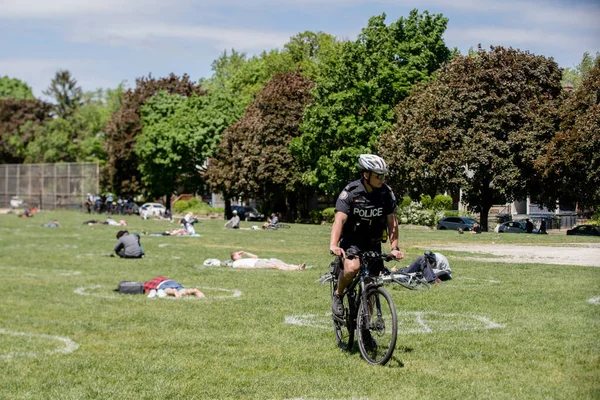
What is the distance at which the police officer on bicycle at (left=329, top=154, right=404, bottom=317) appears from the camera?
9.88m

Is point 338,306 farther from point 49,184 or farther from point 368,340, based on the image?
point 49,184

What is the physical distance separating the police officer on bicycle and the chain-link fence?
3271 inches

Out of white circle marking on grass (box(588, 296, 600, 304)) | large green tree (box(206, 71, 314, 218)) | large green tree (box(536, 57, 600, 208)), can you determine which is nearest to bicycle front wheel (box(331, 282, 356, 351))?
white circle marking on grass (box(588, 296, 600, 304))

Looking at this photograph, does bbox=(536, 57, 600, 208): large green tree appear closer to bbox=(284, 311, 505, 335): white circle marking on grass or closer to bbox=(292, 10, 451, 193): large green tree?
bbox=(292, 10, 451, 193): large green tree

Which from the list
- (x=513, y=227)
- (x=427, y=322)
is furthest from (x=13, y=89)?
(x=427, y=322)

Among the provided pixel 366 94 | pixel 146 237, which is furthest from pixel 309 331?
pixel 366 94

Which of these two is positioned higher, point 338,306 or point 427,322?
point 338,306

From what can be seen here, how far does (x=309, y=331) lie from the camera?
1320 cm

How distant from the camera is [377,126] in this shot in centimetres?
6303

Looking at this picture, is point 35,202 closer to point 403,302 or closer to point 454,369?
point 403,302

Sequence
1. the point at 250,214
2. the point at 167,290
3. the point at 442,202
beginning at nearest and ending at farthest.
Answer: the point at 167,290 → the point at 442,202 → the point at 250,214

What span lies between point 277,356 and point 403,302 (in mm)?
5776

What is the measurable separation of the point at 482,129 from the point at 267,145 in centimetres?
2536

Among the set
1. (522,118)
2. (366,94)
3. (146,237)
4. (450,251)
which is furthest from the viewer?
(366,94)
